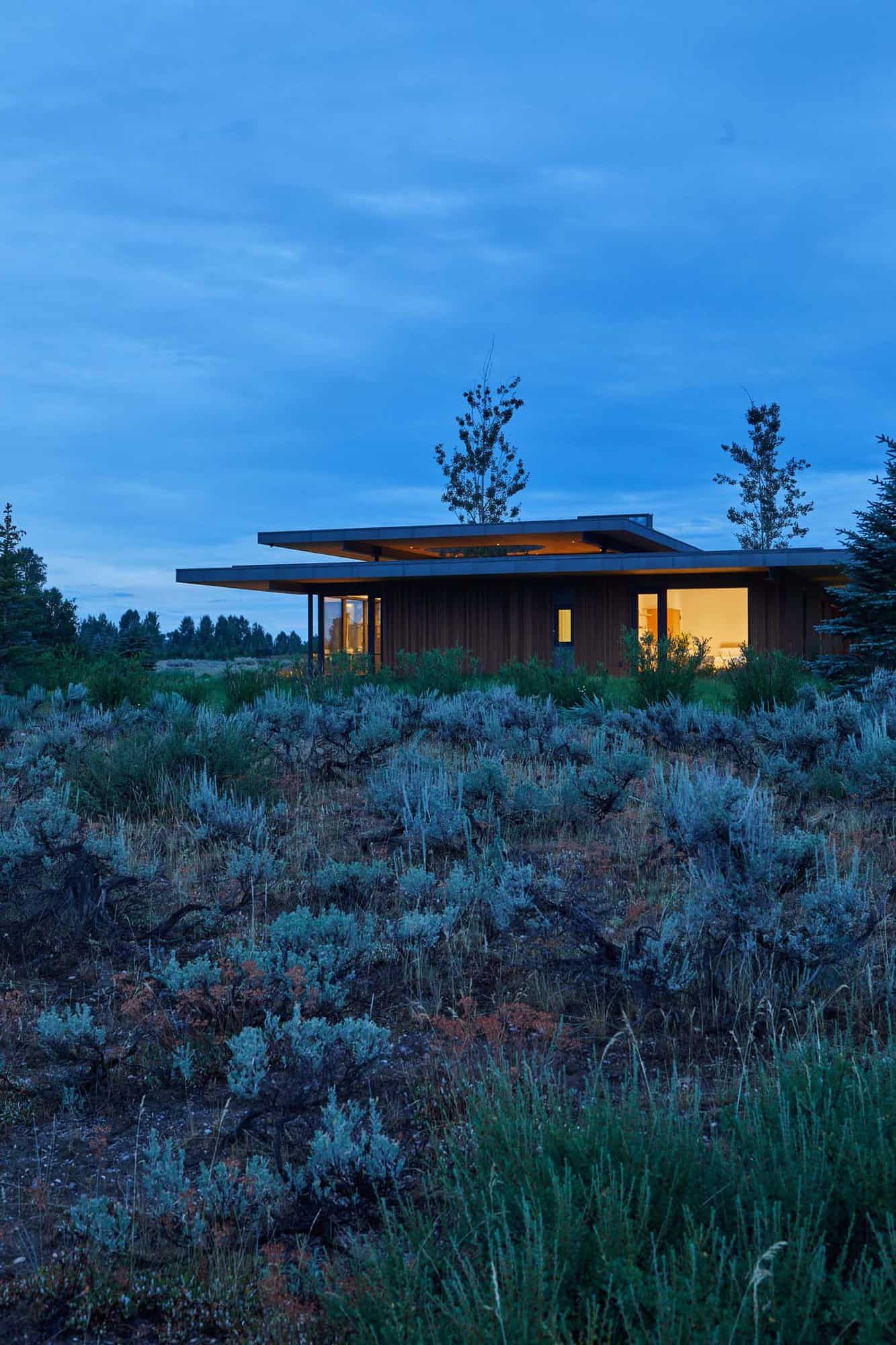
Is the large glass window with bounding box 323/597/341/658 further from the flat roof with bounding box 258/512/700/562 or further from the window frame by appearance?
the window frame

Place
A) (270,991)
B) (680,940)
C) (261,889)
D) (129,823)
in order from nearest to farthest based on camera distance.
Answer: (270,991) < (680,940) < (261,889) < (129,823)

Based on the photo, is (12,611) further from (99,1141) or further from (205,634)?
(205,634)

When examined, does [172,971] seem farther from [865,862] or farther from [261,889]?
[865,862]

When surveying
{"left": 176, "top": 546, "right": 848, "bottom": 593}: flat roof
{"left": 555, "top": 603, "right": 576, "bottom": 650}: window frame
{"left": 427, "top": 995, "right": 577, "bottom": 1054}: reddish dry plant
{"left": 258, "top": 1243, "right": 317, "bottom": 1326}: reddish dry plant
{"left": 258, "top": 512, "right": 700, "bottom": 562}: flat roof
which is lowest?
{"left": 258, "top": 1243, "right": 317, "bottom": 1326}: reddish dry plant

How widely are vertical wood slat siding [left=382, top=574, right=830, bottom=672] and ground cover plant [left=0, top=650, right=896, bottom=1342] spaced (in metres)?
19.3

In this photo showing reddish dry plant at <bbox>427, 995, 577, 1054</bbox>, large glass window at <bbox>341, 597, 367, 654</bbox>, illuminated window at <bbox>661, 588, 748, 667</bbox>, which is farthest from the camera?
illuminated window at <bbox>661, 588, 748, 667</bbox>

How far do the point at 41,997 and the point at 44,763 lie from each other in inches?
175

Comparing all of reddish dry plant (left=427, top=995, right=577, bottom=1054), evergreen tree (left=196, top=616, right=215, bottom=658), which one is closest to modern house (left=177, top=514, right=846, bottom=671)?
reddish dry plant (left=427, top=995, right=577, bottom=1054)

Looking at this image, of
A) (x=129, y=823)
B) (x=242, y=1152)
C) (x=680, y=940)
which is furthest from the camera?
(x=129, y=823)

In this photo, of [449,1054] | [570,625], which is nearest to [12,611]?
[570,625]

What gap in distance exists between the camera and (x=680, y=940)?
174 inches

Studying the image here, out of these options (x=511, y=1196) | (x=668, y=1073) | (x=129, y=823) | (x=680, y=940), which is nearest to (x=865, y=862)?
(x=680, y=940)

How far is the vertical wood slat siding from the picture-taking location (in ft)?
89.5

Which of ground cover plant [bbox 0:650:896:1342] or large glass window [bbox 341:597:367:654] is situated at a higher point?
large glass window [bbox 341:597:367:654]
